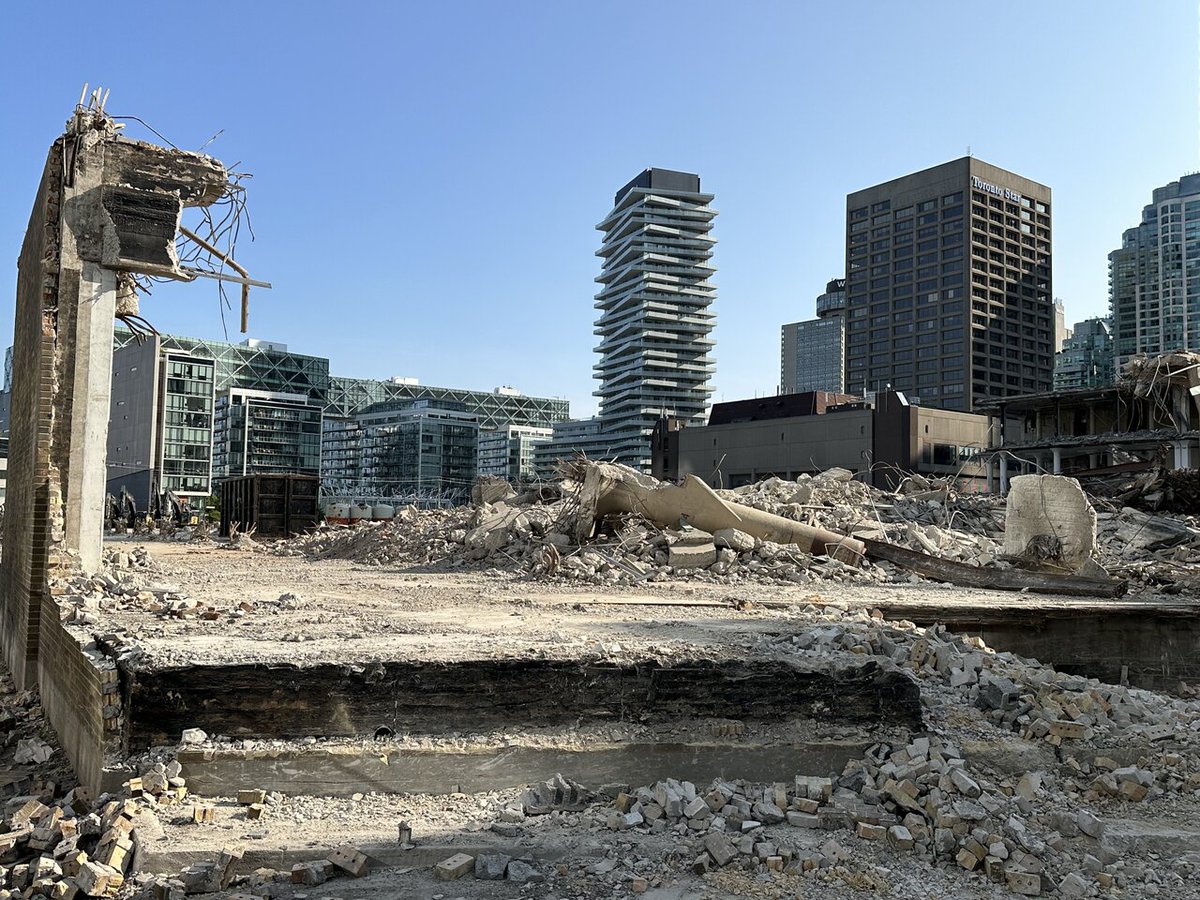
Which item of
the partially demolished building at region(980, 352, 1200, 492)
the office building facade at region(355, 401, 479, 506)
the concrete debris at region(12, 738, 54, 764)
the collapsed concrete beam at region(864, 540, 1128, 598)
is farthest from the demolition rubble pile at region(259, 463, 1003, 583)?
the office building facade at region(355, 401, 479, 506)

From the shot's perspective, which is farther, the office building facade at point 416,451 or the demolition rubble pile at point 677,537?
the office building facade at point 416,451

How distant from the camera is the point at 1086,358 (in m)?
138

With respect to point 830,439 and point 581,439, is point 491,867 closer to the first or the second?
point 830,439

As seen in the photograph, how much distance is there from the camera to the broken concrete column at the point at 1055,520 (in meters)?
14.1

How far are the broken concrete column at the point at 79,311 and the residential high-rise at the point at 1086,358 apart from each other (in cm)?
14025

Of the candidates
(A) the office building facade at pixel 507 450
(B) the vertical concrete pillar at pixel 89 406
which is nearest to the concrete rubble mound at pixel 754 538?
(B) the vertical concrete pillar at pixel 89 406

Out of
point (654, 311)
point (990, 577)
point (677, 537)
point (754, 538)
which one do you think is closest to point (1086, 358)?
point (654, 311)

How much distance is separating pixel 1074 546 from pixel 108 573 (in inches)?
545

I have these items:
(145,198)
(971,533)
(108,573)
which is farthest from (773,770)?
(971,533)

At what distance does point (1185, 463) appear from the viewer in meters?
31.3

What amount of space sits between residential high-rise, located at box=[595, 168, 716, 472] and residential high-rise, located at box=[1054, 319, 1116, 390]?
55.6 metres

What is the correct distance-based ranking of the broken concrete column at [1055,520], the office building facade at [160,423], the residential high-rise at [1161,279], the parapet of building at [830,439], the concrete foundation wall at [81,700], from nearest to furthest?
the concrete foundation wall at [81,700] < the broken concrete column at [1055,520] < the office building facade at [160,423] < the parapet of building at [830,439] < the residential high-rise at [1161,279]

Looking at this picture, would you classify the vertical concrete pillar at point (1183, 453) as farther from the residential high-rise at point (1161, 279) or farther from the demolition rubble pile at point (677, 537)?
the residential high-rise at point (1161, 279)

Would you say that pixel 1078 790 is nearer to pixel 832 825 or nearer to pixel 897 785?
pixel 897 785
